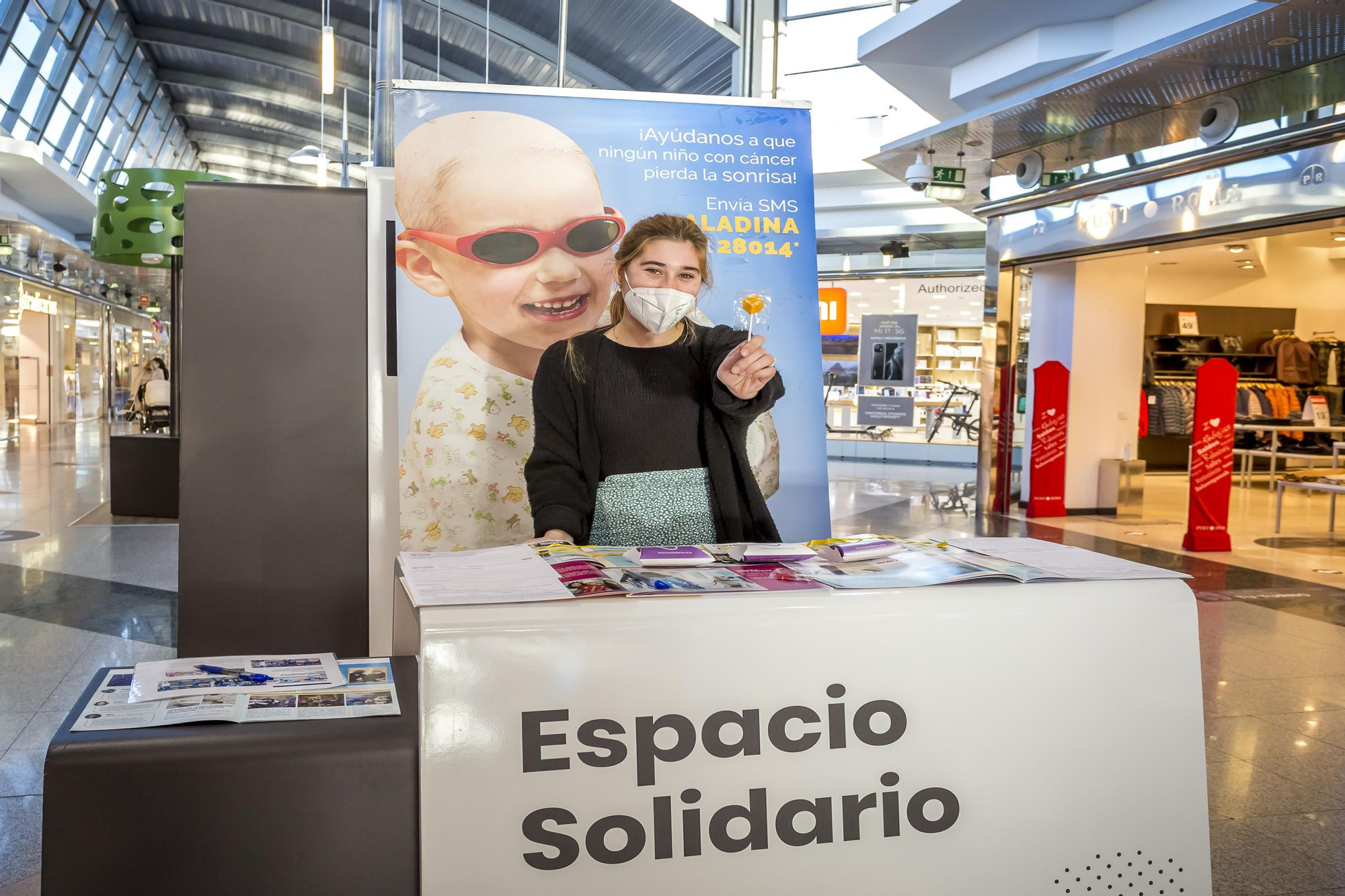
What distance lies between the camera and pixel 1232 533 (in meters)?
8.49

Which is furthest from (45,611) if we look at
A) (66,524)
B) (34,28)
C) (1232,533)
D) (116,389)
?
(116,389)

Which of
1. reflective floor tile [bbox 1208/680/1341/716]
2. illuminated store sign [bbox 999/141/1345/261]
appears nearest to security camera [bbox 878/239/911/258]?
illuminated store sign [bbox 999/141/1345/261]

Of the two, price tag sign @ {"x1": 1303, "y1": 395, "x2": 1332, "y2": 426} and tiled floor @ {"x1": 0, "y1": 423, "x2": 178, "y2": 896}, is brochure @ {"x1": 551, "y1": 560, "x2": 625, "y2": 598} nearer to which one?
tiled floor @ {"x1": 0, "y1": 423, "x2": 178, "y2": 896}

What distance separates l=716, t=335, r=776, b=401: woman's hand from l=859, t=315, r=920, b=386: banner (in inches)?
464

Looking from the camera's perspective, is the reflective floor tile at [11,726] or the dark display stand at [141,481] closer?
the reflective floor tile at [11,726]

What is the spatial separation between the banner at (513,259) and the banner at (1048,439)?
266 inches

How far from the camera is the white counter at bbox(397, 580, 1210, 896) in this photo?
1.47 m

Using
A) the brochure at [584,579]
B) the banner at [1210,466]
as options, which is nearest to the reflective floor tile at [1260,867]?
the brochure at [584,579]

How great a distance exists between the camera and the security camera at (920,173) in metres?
9.11

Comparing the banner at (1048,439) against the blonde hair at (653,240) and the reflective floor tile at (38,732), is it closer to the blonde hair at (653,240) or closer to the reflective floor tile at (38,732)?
the blonde hair at (653,240)

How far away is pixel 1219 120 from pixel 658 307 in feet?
20.4

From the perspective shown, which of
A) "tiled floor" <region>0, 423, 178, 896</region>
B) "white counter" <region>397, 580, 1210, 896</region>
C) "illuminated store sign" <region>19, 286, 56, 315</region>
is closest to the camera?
"white counter" <region>397, 580, 1210, 896</region>

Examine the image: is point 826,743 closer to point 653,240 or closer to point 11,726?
point 653,240

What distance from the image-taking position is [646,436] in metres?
2.60
